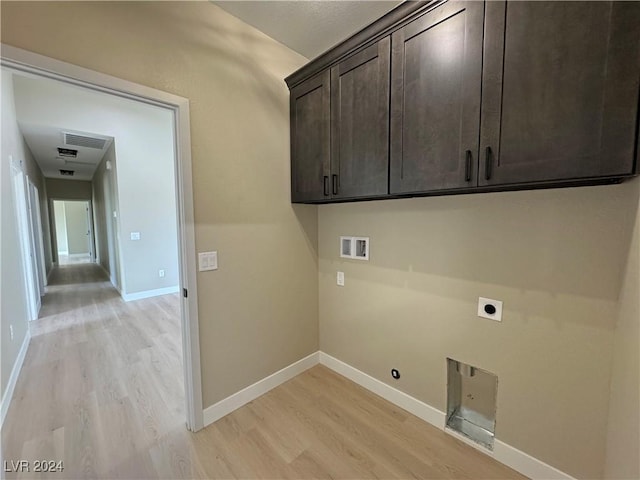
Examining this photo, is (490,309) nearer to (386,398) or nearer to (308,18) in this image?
(386,398)

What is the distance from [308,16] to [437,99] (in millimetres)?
1175

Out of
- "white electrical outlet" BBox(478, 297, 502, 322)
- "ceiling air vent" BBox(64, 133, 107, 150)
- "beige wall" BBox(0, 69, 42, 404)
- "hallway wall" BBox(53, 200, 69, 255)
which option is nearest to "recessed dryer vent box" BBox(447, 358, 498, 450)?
"white electrical outlet" BBox(478, 297, 502, 322)

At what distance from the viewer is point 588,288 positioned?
129cm

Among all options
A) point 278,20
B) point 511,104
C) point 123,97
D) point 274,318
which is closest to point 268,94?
point 278,20

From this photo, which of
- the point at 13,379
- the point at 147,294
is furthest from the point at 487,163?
the point at 147,294

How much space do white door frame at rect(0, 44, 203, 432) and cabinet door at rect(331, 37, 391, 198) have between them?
0.99 m

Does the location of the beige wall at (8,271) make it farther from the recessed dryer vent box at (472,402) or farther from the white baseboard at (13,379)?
the recessed dryer vent box at (472,402)

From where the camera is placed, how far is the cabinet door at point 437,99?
129 centimetres

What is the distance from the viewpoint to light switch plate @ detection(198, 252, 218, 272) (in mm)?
1821

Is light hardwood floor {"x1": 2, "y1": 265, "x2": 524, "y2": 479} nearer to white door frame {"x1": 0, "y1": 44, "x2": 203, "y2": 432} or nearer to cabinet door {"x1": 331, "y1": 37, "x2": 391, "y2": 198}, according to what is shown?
white door frame {"x1": 0, "y1": 44, "x2": 203, "y2": 432}

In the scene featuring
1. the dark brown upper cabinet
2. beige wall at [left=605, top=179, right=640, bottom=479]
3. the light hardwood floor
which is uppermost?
the dark brown upper cabinet

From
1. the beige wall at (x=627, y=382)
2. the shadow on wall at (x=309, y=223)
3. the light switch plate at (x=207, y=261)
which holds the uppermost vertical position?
the shadow on wall at (x=309, y=223)

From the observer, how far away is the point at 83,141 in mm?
4703

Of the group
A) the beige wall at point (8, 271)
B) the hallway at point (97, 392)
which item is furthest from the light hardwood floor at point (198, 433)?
the beige wall at point (8, 271)
